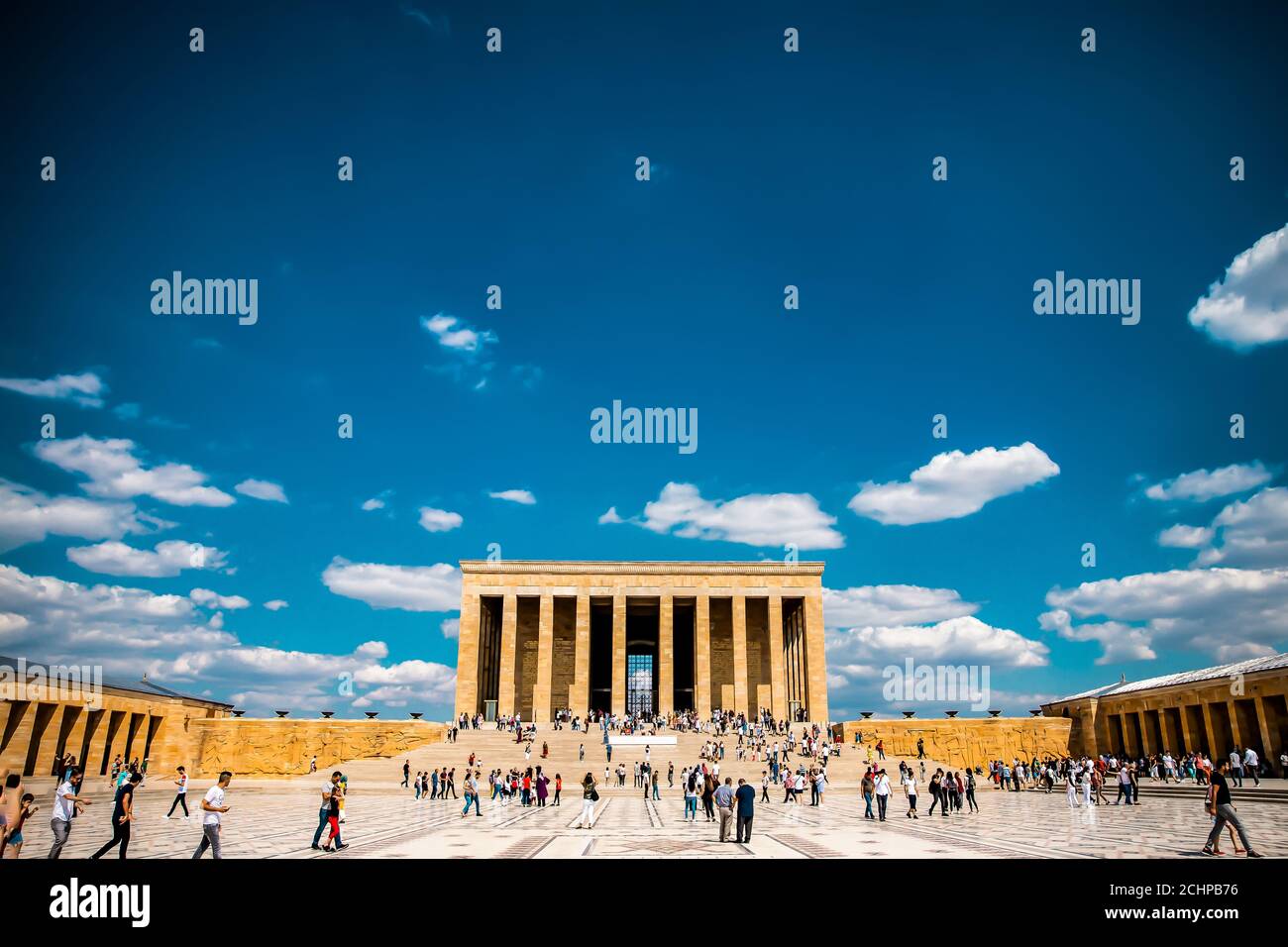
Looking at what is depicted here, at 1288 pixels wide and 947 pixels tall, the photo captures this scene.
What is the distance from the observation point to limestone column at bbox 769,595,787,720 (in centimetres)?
4756

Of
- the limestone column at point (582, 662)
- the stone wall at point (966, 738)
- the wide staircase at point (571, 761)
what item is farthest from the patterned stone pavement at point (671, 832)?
the limestone column at point (582, 662)

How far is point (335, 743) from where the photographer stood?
38.9 metres

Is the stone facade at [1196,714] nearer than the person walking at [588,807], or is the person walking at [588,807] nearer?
the person walking at [588,807]

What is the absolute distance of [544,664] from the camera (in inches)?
1855

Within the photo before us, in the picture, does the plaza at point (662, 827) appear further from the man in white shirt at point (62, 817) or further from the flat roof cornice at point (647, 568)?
the flat roof cornice at point (647, 568)

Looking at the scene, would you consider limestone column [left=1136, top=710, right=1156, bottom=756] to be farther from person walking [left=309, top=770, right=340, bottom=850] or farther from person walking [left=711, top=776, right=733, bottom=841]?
person walking [left=309, top=770, right=340, bottom=850]

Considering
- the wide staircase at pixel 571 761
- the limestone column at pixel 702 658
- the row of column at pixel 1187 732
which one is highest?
the limestone column at pixel 702 658

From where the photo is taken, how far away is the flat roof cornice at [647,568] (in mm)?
48625

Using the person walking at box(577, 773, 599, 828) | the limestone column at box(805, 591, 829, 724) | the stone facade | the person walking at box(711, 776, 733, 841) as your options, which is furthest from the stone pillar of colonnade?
the person walking at box(711, 776, 733, 841)

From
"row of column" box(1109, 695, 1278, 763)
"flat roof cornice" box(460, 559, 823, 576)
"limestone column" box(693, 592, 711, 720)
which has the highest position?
"flat roof cornice" box(460, 559, 823, 576)

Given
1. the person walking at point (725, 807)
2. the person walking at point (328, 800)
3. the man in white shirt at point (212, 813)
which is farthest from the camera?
the person walking at point (725, 807)

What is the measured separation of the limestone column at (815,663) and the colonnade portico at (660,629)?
6cm

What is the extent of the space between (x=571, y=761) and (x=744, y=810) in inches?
884
